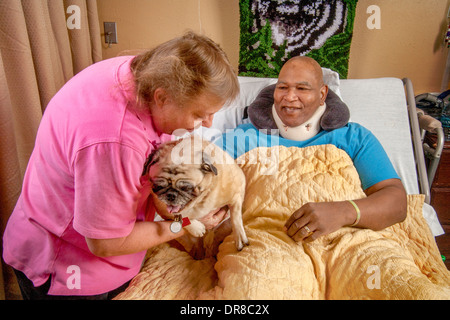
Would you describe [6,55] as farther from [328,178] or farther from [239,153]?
[328,178]

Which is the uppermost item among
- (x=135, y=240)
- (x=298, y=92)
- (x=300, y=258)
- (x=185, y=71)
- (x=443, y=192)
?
(x=185, y=71)

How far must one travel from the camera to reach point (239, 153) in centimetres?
116

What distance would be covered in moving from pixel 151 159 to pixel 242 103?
1.02 metres

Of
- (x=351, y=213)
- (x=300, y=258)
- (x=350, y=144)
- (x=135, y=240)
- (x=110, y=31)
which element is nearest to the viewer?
(x=135, y=240)

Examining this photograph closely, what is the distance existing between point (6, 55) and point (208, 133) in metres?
0.79

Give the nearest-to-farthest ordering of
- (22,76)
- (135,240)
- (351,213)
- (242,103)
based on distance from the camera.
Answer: (135,240) → (351,213) → (22,76) → (242,103)

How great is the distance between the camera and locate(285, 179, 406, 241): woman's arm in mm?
873

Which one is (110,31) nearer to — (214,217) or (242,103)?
(242,103)

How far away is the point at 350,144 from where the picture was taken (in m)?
1.17

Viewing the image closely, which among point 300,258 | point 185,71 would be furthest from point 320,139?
point 185,71

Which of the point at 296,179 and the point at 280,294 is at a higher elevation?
the point at 296,179

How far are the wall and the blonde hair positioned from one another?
2.67 ft

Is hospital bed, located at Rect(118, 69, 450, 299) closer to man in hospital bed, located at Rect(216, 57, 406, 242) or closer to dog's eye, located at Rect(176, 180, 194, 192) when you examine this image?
man in hospital bed, located at Rect(216, 57, 406, 242)
